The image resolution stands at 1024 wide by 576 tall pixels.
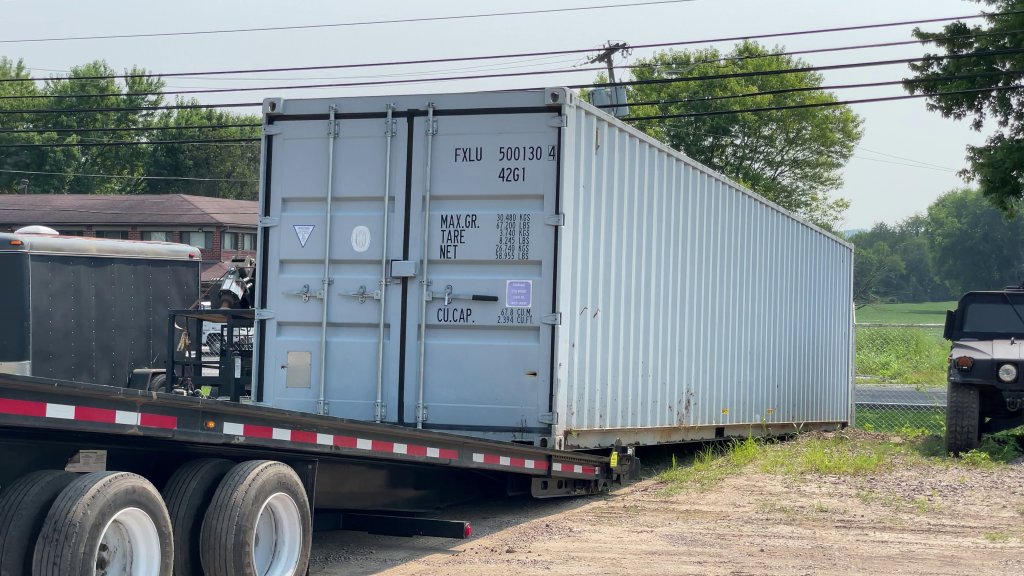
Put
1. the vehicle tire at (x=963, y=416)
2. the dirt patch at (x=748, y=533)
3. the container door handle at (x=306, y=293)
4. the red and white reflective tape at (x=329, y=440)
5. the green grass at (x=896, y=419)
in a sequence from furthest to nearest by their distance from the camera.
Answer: the green grass at (x=896, y=419) < the vehicle tire at (x=963, y=416) < the container door handle at (x=306, y=293) < the dirt patch at (x=748, y=533) < the red and white reflective tape at (x=329, y=440)

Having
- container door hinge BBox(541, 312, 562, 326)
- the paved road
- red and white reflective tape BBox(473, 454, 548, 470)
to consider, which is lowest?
the paved road

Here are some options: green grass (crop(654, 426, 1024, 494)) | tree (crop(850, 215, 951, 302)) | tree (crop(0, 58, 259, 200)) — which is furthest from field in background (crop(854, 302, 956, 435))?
tree (crop(850, 215, 951, 302))

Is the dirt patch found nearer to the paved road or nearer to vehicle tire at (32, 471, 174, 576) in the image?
vehicle tire at (32, 471, 174, 576)

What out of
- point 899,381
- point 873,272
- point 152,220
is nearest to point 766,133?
point 873,272

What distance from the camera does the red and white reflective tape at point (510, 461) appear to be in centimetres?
741

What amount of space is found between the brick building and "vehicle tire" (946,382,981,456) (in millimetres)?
36588

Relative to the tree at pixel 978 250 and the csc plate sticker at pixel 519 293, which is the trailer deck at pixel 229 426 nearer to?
the csc plate sticker at pixel 519 293

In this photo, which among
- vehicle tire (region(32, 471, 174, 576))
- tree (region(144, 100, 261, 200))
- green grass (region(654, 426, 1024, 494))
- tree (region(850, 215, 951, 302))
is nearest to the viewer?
vehicle tire (region(32, 471, 174, 576))

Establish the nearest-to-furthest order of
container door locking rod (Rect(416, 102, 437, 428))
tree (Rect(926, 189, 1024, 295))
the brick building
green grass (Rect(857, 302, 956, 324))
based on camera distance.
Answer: container door locking rod (Rect(416, 102, 437, 428))
the brick building
green grass (Rect(857, 302, 956, 324))
tree (Rect(926, 189, 1024, 295))

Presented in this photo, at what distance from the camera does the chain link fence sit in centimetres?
1980

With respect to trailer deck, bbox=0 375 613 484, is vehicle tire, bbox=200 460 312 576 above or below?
below

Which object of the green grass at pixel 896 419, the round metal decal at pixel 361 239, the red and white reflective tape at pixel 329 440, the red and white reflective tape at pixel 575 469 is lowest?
the green grass at pixel 896 419

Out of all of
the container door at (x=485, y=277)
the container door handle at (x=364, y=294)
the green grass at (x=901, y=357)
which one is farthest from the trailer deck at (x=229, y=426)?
the green grass at (x=901, y=357)

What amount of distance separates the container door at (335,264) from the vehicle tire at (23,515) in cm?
387
